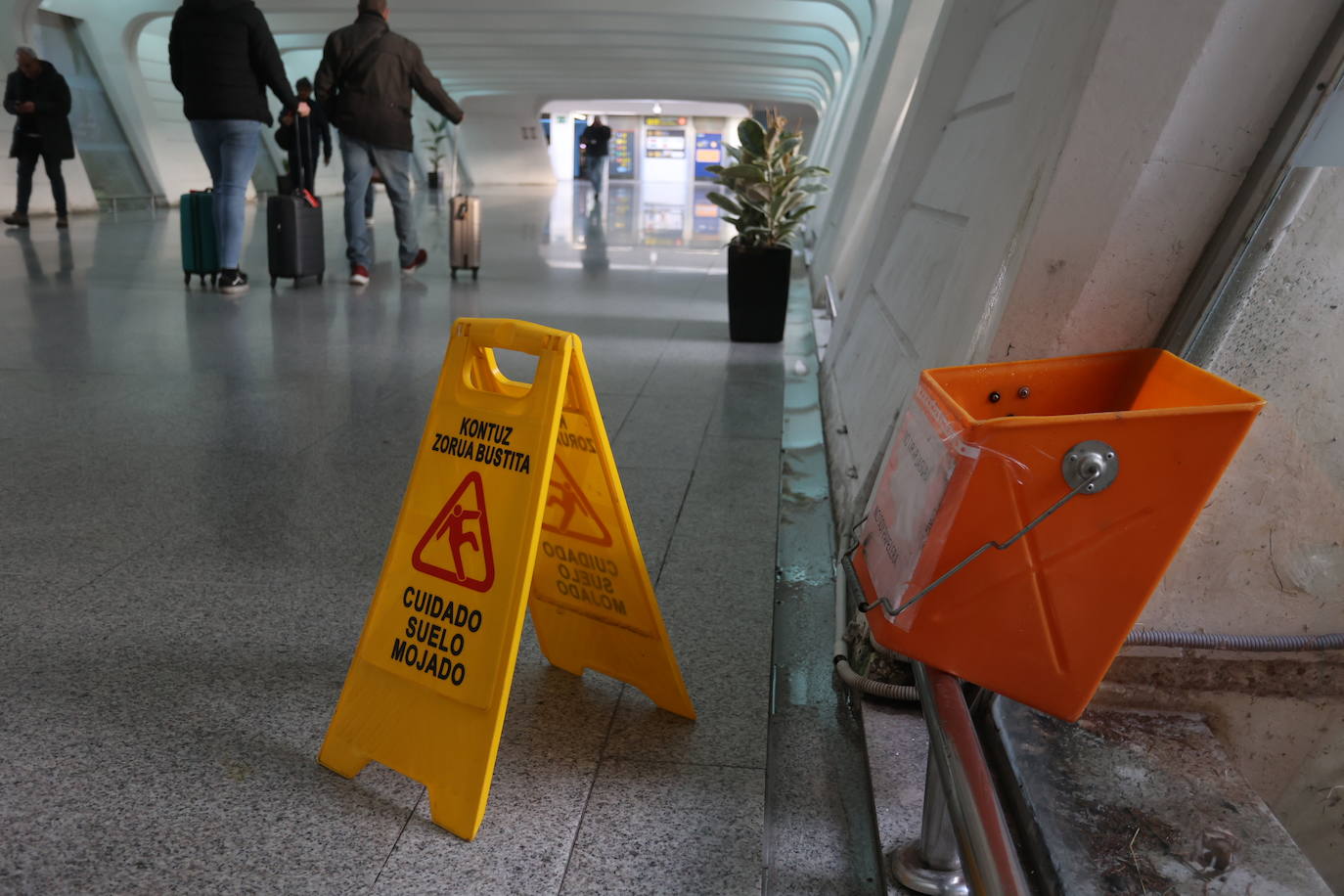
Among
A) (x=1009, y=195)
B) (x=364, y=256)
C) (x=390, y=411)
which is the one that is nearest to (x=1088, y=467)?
(x=1009, y=195)

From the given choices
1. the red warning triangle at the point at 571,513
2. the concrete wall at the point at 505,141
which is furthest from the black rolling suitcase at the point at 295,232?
the concrete wall at the point at 505,141

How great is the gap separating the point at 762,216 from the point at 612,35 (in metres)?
14.7

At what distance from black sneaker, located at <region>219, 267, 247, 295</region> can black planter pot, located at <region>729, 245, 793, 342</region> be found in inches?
143

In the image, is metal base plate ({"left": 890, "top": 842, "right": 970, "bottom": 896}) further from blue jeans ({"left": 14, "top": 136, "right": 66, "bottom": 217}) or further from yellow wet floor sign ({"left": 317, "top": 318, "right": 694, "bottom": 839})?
blue jeans ({"left": 14, "top": 136, "right": 66, "bottom": 217})

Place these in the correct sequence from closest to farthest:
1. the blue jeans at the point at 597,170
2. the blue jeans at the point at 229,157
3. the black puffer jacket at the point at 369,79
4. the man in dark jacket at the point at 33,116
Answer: the blue jeans at the point at 229,157 < the black puffer jacket at the point at 369,79 < the man in dark jacket at the point at 33,116 < the blue jeans at the point at 597,170

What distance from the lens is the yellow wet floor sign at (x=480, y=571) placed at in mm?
1761

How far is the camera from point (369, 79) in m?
7.70

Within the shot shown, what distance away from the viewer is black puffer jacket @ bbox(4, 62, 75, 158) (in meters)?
11.5

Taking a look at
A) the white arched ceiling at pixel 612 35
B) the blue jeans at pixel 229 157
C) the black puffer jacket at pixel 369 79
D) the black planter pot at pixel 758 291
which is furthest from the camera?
the white arched ceiling at pixel 612 35

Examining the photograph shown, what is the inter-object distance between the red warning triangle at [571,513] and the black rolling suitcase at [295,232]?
6.26 metres

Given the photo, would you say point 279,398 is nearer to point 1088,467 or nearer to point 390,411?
point 390,411

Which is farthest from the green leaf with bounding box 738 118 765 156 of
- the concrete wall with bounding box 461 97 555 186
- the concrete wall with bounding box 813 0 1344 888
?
the concrete wall with bounding box 461 97 555 186

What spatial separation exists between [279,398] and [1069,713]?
3.82m

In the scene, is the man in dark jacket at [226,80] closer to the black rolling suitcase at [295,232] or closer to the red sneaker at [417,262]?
the black rolling suitcase at [295,232]
